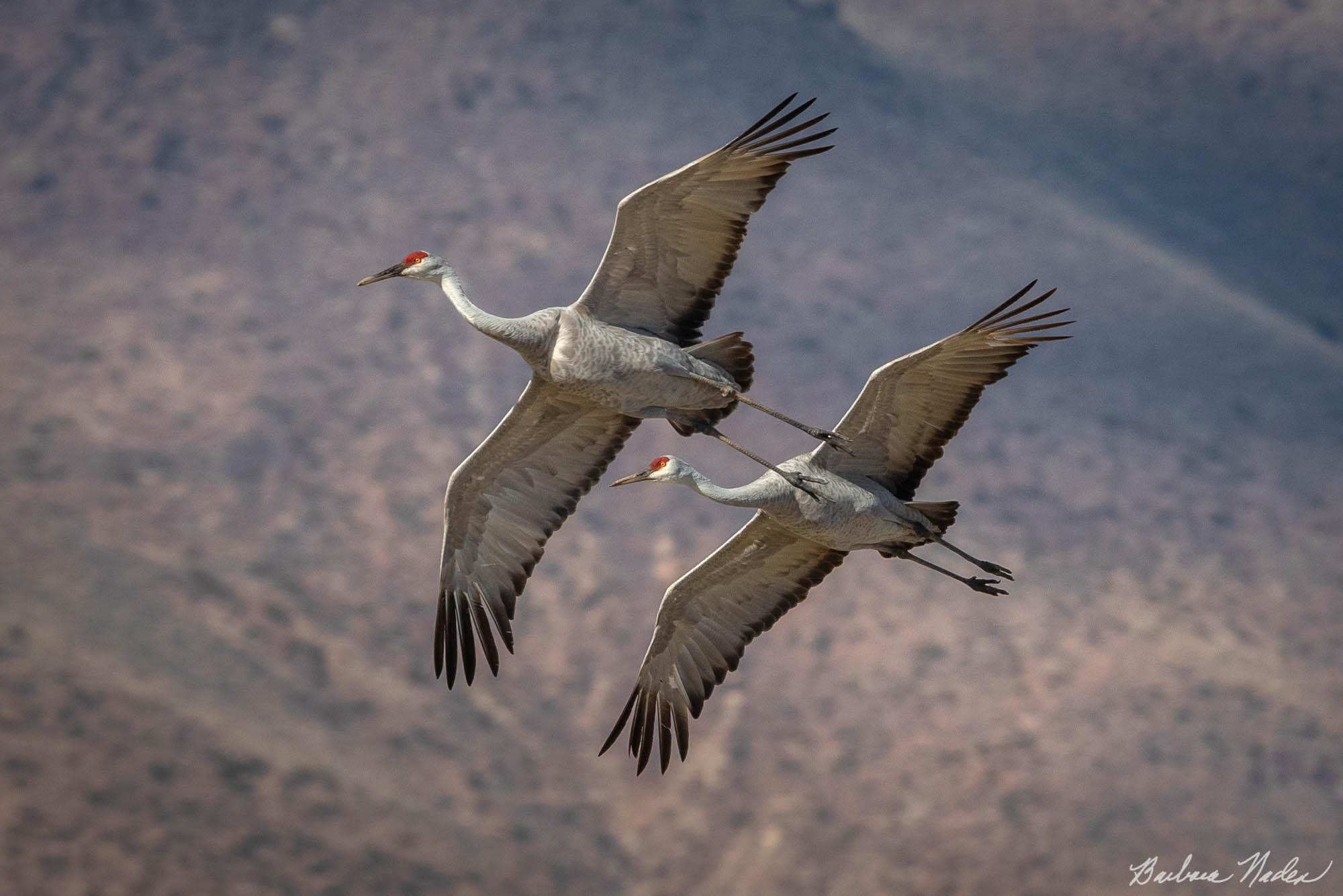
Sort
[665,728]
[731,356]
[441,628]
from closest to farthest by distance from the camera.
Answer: [731,356]
[665,728]
[441,628]

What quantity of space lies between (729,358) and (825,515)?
1.83 metres

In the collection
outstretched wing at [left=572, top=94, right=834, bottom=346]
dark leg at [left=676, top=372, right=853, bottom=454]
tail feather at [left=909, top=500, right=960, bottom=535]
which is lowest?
tail feather at [left=909, top=500, right=960, bottom=535]

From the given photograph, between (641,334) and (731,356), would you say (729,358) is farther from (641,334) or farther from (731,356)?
(641,334)

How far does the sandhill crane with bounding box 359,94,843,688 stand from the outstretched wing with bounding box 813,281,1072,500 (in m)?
0.51

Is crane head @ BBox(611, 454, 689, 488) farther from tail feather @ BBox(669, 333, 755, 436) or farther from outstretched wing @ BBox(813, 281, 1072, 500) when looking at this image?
outstretched wing @ BBox(813, 281, 1072, 500)

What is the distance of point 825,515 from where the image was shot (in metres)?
16.4

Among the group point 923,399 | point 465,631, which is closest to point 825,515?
point 923,399

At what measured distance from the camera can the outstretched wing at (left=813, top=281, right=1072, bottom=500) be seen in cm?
1585

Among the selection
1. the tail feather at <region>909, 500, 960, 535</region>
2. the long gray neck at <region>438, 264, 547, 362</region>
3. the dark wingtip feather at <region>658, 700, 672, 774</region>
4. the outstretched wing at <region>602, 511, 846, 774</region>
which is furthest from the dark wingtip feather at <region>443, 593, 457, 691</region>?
the tail feather at <region>909, 500, 960, 535</region>

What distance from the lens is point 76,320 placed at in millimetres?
41562

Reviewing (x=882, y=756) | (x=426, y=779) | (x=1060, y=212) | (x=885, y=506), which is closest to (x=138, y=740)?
(x=426, y=779)

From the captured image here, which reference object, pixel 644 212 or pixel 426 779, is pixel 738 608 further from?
pixel 426 779
